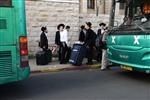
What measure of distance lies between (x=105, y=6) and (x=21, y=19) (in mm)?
12848

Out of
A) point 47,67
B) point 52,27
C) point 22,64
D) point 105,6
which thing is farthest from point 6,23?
point 105,6

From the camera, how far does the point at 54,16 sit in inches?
686

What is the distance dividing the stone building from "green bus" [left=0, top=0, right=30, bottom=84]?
826 centimetres

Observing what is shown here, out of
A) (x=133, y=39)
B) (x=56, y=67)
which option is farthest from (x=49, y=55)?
(x=133, y=39)

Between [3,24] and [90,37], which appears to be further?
[90,37]

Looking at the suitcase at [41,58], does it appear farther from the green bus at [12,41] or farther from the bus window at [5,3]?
the bus window at [5,3]

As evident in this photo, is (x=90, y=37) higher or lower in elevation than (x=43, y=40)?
higher

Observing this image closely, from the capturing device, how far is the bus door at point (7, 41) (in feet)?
25.7

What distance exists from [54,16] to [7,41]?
965cm

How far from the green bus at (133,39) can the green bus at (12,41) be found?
3.37 metres

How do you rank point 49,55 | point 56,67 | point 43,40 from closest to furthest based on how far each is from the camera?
point 56,67 < point 43,40 < point 49,55

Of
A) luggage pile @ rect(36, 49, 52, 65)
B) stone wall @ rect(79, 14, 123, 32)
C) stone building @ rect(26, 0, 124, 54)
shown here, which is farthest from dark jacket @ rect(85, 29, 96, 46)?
stone wall @ rect(79, 14, 123, 32)

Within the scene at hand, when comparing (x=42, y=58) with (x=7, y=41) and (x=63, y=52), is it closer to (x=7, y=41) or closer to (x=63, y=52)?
(x=63, y=52)

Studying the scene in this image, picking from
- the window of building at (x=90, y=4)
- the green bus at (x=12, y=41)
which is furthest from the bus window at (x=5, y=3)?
the window of building at (x=90, y=4)
